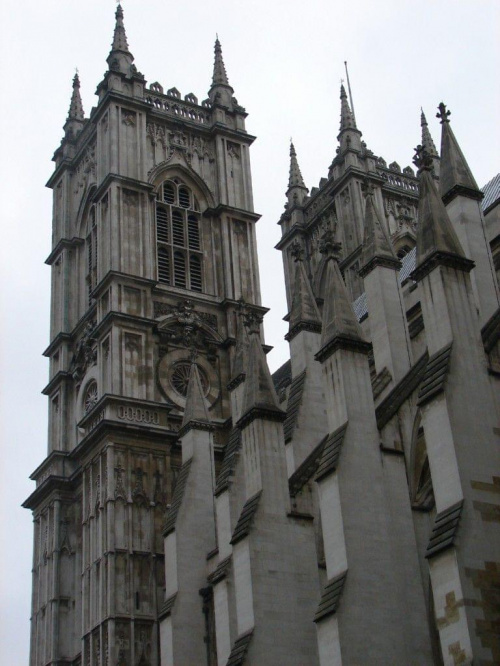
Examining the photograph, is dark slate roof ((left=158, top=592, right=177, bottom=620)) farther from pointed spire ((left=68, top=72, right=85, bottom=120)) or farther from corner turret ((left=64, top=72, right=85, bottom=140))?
pointed spire ((left=68, top=72, right=85, bottom=120))

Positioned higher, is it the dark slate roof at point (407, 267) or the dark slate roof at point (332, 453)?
the dark slate roof at point (407, 267)

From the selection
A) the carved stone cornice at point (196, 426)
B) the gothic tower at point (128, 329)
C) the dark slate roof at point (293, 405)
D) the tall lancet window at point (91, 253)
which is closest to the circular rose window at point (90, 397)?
the gothic tower at point (128, 329)

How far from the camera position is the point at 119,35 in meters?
47.7

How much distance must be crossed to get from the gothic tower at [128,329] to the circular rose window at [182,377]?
0.05 metres

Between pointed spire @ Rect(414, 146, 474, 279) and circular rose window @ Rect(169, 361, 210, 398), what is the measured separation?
62.0 ft

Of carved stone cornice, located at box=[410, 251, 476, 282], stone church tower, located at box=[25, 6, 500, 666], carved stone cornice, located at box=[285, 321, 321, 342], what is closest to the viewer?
stone church tower, located at box=[25, 6, 500, 666]

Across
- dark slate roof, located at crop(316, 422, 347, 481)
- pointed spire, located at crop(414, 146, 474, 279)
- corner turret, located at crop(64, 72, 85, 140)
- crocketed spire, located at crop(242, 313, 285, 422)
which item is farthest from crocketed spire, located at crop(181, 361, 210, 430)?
corner turret, located at crop(64, 72, 85, 140)

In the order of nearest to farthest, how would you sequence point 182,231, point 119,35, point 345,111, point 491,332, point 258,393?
point 491,332 < point 258,393 < point 182,231 < point 119,35 < point 345,111

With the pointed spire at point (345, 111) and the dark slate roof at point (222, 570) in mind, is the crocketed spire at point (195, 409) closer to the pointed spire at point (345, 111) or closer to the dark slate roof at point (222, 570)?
the dark slate roof at point (222, 570)

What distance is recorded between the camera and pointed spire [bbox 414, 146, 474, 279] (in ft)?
69.5

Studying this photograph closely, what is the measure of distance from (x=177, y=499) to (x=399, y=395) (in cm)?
1151

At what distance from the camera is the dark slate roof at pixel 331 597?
2036 cm

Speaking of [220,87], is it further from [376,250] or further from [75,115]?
[376,250]

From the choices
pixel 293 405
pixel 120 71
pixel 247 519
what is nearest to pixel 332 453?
pixel 247 519
